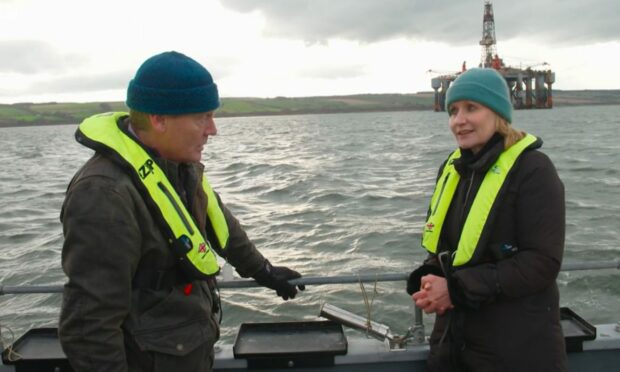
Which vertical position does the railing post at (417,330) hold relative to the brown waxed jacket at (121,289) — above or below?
below

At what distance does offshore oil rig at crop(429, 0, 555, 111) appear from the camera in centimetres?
10050

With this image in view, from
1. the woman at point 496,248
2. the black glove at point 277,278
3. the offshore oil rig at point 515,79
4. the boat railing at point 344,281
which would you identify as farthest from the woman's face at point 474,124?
the offshore oil rig at point 515,79

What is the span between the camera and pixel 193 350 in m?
2.36

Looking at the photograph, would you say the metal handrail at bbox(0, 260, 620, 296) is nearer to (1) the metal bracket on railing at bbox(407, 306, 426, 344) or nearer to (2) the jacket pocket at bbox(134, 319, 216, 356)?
(1) the metal bracket on railing at bbox(407, 306, 426, 344)

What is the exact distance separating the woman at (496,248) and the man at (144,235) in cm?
114

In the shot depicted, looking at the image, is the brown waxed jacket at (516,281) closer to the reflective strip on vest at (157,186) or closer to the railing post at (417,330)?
the railing post at (417,330)

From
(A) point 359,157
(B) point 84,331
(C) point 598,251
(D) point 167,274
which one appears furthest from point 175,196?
(A) point 359,157

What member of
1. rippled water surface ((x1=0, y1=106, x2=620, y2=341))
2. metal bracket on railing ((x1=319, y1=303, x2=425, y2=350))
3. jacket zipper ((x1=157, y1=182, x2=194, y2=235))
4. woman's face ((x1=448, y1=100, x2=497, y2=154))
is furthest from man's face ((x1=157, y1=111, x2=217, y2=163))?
rippled water surface ((x1=0, y1=106, x2=620, y2=341))

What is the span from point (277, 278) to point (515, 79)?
349 ft

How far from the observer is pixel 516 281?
244cm

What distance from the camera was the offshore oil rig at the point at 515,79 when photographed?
330 ft

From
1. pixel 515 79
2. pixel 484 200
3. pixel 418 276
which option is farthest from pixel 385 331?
pixel 515 79

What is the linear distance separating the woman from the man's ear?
4.53ft

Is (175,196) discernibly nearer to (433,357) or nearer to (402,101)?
(433,357)
